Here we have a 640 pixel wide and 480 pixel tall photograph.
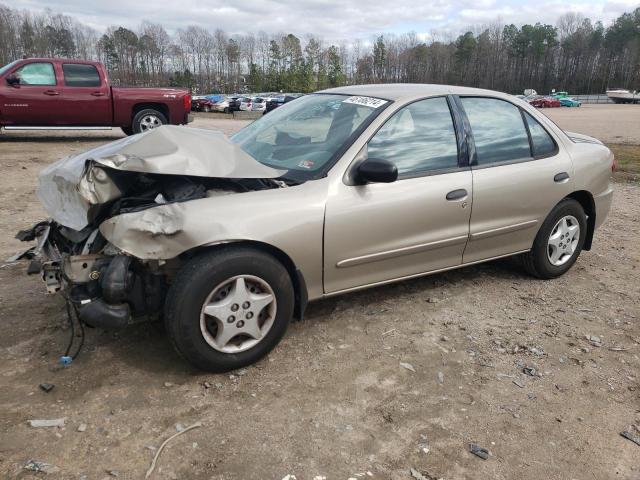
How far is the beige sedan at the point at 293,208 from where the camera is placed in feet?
8.95

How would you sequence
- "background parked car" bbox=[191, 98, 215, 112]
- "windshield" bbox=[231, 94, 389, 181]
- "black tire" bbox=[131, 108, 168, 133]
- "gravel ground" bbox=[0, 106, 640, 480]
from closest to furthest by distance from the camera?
"gravel ground" bbox=[0, 106, 640, 480], "windshield" bbox=[231, 94, 389, 181], "black tire" bbox=[131, 108, 168, 133], "background parked car" bbox=[191, 98, 215, 112]

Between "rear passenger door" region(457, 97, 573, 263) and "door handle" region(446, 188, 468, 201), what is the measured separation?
0.12 m

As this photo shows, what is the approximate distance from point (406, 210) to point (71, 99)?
35.7ft

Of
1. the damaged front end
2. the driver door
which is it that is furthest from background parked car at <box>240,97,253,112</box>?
the damaged front end

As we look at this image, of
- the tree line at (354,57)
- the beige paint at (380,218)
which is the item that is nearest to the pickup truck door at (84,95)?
the beige paint at (380,218)

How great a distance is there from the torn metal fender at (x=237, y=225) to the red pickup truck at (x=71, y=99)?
30.7 ft

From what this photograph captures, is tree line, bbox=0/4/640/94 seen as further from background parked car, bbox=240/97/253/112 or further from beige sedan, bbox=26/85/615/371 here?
beige sedan, bbox=26/85/615/371

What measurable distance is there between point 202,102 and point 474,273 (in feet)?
135

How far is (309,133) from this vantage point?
3.72 m

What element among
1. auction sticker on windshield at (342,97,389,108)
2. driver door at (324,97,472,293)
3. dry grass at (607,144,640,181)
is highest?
auction sticker on windshield at (342,97,389,108)

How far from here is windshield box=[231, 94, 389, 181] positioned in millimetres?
3357

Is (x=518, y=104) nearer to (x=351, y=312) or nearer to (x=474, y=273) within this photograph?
(x=474, y=273)

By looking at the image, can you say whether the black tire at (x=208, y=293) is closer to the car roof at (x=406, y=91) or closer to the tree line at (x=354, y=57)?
the car roof at (x=406, y=91)

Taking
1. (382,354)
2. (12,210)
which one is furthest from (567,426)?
(12,210)
